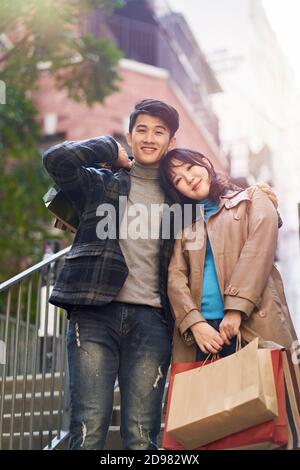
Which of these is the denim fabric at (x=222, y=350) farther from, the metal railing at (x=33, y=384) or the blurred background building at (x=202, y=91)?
the blurred background building at (x=202, y=91)

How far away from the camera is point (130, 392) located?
97.5 inches

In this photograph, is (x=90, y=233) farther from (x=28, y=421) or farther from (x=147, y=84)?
(x=147, y=84)

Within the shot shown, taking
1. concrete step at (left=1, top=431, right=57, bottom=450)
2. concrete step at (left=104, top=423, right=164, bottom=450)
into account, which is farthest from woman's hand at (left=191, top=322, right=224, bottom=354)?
concrete step at (left=1, top=431, right=57, bottom=450)

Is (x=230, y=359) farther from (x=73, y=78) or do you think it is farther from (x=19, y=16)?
(x=73, y=78)

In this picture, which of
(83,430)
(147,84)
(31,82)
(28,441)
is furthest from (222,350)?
(147,84)

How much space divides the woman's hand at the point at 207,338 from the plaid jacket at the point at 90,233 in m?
0.18

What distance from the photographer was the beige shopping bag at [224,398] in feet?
7.19

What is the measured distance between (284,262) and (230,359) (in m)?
4.56

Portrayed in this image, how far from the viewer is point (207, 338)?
245 centimetres

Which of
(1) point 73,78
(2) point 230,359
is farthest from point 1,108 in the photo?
(2) point 230,359

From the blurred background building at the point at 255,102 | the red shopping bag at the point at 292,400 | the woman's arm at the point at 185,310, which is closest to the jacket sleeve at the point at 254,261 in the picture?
the woman's arm at the point at 185,310

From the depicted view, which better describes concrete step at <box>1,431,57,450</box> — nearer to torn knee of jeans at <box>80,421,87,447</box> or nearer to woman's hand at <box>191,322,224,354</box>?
torn knee of jeans at <box>80,421,87,447</box>

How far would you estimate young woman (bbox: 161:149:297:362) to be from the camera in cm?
246

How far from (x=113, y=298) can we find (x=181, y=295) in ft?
0.85
